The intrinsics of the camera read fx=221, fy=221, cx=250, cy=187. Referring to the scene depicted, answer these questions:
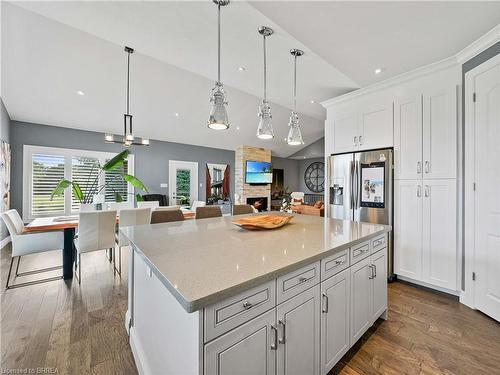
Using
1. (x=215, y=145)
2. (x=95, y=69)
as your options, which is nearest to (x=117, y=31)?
(x=95, y=69)

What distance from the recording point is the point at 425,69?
99.3 inches

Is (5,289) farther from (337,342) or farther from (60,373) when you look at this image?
(337,342)

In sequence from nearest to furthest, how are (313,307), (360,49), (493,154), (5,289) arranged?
(313,307) < (493,154) < (360,49) < (5,289)

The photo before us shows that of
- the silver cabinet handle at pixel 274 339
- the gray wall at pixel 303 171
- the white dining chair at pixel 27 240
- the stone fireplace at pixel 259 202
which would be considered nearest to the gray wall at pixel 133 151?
the stone fireplace at pixel 259 202

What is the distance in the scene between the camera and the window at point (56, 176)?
15.5 ft

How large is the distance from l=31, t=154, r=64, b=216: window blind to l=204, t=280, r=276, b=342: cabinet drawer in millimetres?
5977

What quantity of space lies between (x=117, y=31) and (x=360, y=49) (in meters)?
2.55

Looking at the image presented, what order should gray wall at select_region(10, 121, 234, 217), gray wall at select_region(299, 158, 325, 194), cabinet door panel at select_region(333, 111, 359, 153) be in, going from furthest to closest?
1. gray wall at select_region(299, 158, 325, 194)
2. gray wall at select_region(10, 121, 234, 217)
3. cabinet door panel at select_region(333, 111, 359, 153)

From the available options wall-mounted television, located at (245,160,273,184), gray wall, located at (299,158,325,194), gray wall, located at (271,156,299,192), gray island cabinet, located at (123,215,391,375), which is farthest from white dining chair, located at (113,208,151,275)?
gray wall, located at (299,158,325,194)

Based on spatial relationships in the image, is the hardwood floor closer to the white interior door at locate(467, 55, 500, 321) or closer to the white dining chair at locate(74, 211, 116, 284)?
the white interior door at locate(467, 55, 500, 321)

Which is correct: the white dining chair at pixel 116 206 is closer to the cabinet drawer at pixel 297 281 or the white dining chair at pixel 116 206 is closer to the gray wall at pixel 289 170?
the cabinet drawer at pixel 297 281

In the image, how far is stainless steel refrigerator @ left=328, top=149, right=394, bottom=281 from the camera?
280 centimetres

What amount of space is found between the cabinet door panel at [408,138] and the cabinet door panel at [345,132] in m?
0.51

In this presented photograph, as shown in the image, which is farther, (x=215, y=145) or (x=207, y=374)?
(x=215, y=145)
